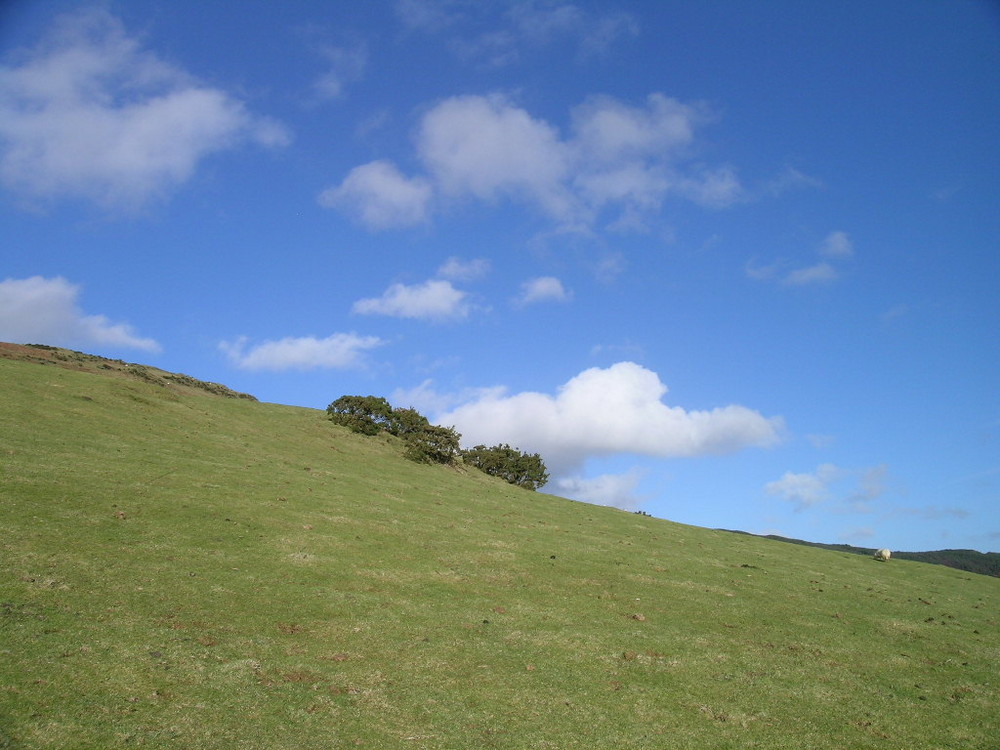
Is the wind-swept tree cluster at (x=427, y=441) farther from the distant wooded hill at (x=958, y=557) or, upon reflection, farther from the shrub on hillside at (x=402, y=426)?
the distant wooded hill at (x=958, y=557)

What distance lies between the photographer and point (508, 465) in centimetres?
6688

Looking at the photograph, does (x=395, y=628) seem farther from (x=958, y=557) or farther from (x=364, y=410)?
(x=958, y=557)

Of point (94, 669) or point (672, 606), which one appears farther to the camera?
point (672, 606)

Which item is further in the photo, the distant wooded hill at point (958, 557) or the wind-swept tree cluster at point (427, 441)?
the distant wooded hill at point (958, 557)

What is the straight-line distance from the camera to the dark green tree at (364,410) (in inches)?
2382

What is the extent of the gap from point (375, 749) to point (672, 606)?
1563 cm

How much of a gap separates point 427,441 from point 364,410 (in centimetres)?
775

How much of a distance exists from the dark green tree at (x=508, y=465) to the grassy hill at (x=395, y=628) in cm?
2808

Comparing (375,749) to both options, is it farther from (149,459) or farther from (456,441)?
(456,441)

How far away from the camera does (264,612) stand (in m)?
18.8

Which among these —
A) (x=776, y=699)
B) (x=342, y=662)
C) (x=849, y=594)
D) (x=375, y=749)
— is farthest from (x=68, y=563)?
(x=849, y=594)

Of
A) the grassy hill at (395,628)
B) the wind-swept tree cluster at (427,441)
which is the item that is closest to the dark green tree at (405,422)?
the wind-swept tree cluster at (427,441)

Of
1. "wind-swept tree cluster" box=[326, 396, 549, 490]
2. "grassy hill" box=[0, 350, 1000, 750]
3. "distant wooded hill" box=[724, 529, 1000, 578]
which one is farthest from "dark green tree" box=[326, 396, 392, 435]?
"distant wooded hill" box=[724, 529, 1000, 578]

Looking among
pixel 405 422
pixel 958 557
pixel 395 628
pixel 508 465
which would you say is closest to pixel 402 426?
pixel 405 422
